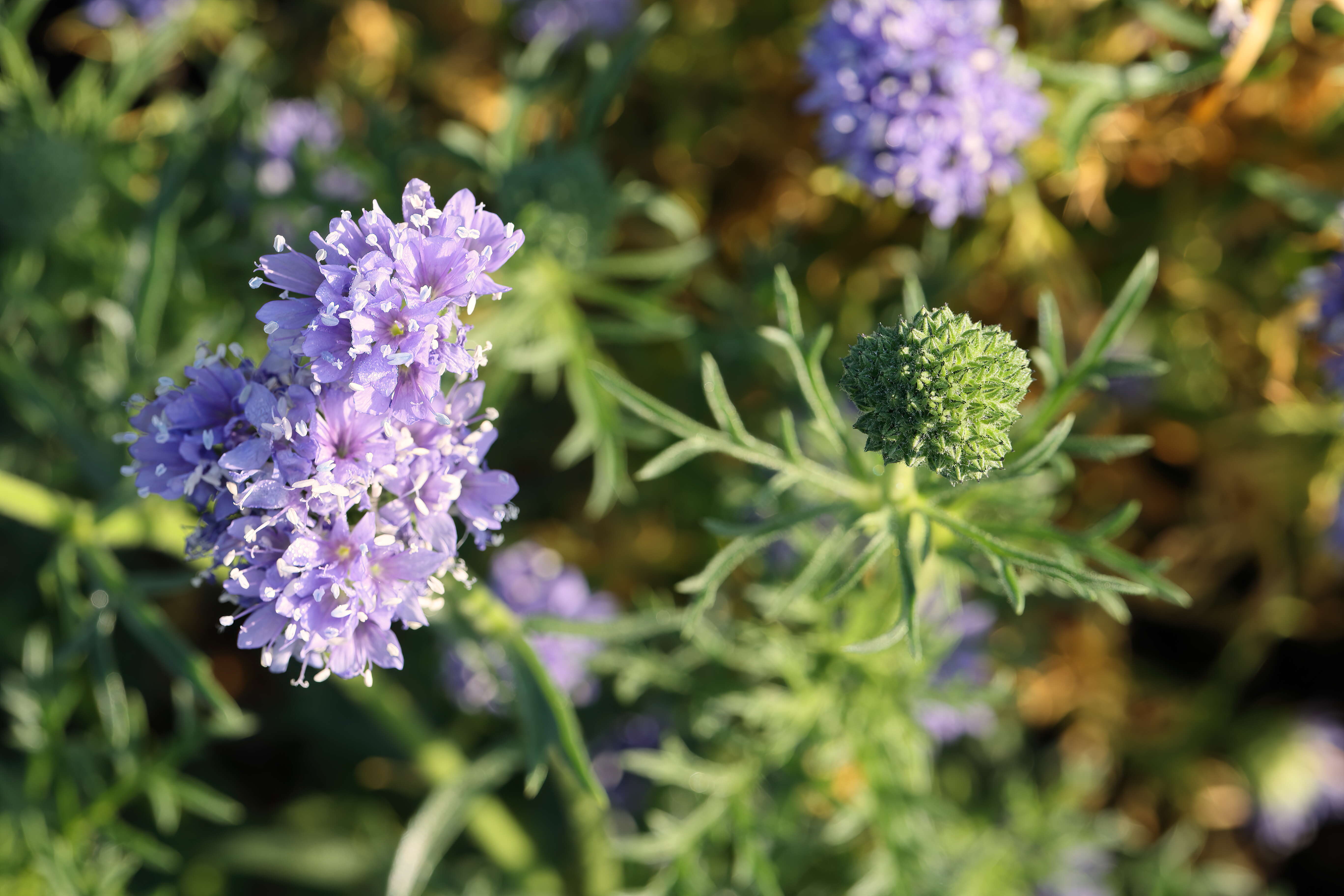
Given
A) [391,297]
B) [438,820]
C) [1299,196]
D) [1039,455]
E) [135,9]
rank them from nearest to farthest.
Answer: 1. [391,297]
2. [1039,455]
3. [438,820]
4. [1299,196]
5. [135,9]

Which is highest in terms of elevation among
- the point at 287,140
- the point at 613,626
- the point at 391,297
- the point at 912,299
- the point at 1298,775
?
the point at 391,297

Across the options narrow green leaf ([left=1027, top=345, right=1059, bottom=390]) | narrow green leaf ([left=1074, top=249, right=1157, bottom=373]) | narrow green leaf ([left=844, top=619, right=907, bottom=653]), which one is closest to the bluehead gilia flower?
narrow green leaf ([left=844, top=619, right=907, bottom=653])

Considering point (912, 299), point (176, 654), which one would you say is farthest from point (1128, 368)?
point (176, 654)

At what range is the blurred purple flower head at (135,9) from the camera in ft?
12.9

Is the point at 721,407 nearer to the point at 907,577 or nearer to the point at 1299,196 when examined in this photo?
the point at 907,577

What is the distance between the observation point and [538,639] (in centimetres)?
339

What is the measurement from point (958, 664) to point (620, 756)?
1298 mm

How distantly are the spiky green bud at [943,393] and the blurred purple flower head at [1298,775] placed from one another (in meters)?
3.13

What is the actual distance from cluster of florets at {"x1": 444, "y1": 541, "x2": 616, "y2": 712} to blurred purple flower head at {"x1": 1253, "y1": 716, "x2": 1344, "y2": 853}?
9.20 feet

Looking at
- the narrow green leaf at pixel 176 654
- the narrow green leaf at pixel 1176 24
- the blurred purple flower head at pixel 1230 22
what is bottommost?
the narrow green leaf at pixel 176 654

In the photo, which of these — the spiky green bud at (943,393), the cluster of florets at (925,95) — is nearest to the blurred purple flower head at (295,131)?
the cluster of florets at (925,95)

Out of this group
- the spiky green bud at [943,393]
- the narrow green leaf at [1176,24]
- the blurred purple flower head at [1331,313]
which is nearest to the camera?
→ the spiky green bud at [943,393]

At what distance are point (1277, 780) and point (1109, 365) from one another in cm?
274

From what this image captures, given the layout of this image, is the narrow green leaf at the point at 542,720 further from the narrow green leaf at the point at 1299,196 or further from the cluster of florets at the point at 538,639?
the narrow green leaf at the point at 1299,196
